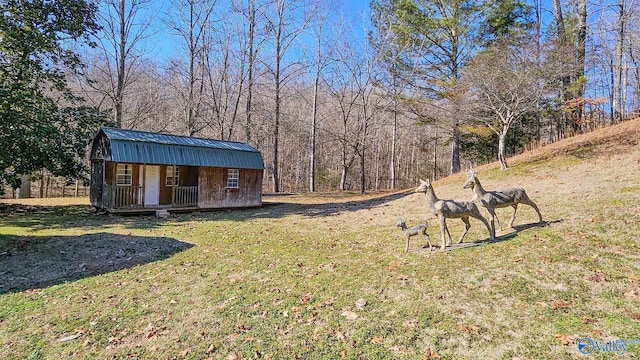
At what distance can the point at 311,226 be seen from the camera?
10609 mm

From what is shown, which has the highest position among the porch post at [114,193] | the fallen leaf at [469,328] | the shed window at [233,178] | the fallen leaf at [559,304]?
the shed window at [233,178]

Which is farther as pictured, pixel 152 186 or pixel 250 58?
pixel 250 58

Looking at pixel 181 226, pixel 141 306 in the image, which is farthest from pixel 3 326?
pixel 181 226

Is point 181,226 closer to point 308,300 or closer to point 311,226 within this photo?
point 311,226

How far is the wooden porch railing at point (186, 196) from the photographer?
14.3 m

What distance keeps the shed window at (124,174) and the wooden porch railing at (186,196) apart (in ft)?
6.59

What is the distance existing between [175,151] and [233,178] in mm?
3112

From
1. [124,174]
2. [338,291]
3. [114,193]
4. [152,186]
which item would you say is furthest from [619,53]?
[114,193]

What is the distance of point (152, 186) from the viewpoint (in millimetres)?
14336

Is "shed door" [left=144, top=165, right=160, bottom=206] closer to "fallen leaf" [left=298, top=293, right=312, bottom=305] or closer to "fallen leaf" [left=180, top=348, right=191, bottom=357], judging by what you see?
"fallen leaf" [left=298, top=293, right=312, bottom=305]

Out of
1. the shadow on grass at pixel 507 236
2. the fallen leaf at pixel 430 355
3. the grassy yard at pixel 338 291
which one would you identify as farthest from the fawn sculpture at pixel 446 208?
the fallen leaf at pixel 430 355

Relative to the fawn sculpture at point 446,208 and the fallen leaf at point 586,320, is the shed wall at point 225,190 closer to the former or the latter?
the fawn sculpture at point 446,208

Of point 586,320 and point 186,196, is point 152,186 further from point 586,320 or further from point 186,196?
point 586,320

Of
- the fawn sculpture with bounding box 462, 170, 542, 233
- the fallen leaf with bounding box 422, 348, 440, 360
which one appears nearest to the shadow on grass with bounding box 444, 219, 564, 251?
the fawn sculpture with bounding box 462, 170, 542, 233
